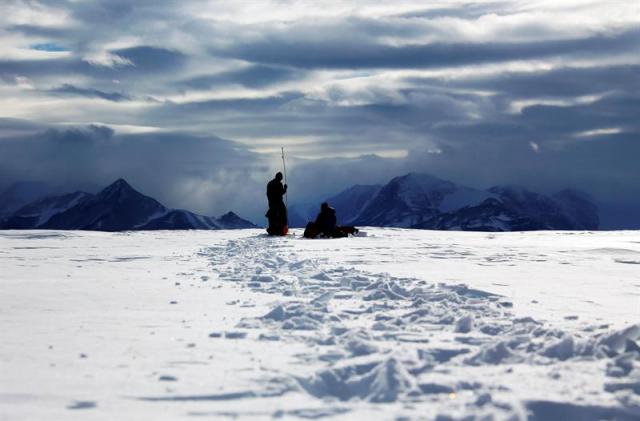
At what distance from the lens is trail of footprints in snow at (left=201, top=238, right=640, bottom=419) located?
4.38m

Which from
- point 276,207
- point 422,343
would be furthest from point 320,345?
point 276,207

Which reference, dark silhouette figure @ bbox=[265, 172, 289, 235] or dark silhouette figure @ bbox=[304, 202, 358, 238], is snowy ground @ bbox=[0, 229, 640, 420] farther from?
dark silhouette figure @ bbox=[265, 172, 289, 235]

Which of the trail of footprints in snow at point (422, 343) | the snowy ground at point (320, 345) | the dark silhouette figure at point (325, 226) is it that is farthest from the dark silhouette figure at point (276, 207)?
the trail of footprints in snow at point (422, 343)

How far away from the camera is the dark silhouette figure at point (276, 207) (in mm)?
25203

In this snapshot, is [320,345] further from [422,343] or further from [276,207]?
[276,207]

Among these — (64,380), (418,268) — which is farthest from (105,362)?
(418,268)

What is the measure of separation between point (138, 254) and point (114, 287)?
7087mm

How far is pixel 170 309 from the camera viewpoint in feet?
25.0

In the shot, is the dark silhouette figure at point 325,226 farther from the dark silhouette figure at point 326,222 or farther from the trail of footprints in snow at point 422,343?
the trail of footprints in snow at point 422,343

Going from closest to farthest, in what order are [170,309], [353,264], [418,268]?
[170,309] → [418,268] → [353,264]

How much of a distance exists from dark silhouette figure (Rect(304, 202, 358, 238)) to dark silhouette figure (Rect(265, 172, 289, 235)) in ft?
5.12

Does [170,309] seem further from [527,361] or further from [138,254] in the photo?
[138,254]

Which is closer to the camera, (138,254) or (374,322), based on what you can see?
(374,322)

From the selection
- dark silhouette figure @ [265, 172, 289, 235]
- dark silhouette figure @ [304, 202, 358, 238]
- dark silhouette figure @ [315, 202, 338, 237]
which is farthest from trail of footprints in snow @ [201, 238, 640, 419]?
dark silhouette figure @ [265, 172, 289, 235]
